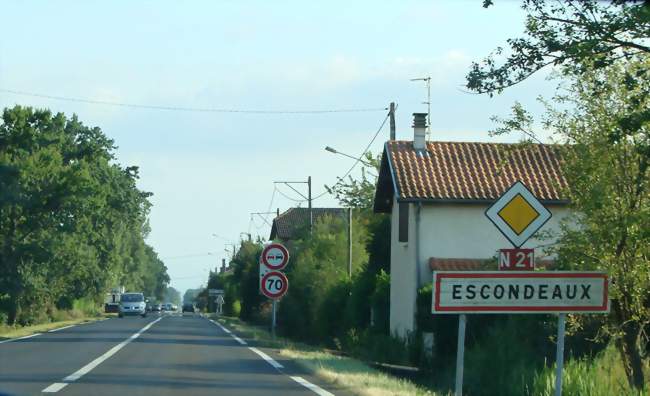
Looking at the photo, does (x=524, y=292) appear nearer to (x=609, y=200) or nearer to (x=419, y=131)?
(x=609, y=200)

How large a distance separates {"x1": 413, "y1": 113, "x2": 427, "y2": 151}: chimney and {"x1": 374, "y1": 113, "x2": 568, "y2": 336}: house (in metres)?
0.04

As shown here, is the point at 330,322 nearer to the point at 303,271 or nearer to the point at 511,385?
the point at 303,271

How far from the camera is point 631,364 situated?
56.0 ft

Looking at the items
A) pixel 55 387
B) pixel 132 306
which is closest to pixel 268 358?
pixel 55 387

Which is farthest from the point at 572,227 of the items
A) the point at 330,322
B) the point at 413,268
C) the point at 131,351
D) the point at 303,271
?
the point at 303,271

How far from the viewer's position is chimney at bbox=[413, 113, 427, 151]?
3622 centimetres

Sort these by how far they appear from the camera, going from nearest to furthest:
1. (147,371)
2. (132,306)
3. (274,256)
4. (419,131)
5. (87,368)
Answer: (147,371)
(87,368)
(274,256)
(419,131)
(132,306)

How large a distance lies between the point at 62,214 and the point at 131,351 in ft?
131

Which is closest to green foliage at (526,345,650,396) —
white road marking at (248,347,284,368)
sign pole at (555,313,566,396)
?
sign pole at (555,313,566,396)

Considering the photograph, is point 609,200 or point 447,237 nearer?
point 609,200

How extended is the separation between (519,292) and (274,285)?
55.9 ft

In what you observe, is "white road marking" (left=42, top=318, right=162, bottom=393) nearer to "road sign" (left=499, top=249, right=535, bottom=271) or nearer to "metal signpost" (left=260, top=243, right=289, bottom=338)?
"metal signpost" (left=260, top=243, right=289, bottom=338)

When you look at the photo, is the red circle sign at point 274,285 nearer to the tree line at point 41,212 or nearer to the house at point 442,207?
the house at point 442,207

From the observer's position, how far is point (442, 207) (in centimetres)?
3362
